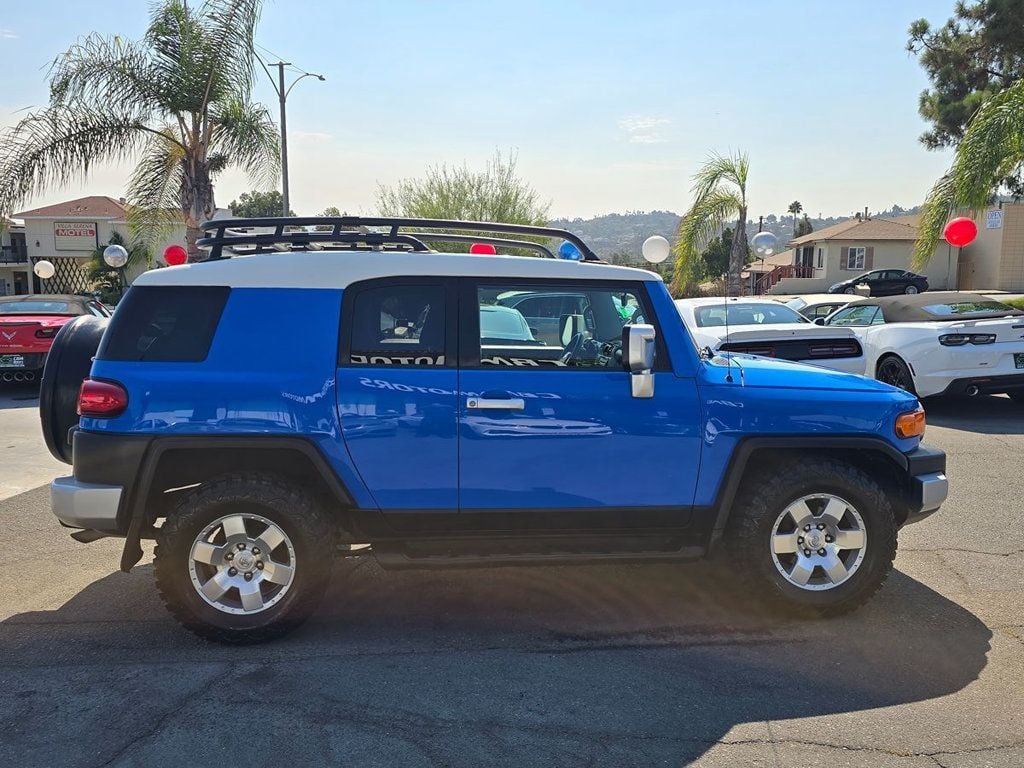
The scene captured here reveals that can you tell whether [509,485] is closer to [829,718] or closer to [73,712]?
[829,718]

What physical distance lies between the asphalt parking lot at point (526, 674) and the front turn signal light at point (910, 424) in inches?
36.6

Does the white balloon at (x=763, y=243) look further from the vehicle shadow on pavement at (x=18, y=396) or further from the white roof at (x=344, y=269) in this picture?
the white roof at (x=344, y=269)

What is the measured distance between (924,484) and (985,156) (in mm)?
11171

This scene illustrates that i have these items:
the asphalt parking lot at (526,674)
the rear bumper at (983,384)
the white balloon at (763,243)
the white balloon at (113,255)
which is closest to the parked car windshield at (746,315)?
the rear bumper at (983,384)

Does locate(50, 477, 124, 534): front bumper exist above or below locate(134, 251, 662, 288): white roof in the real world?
below

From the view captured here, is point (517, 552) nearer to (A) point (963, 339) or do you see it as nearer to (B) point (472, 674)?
(B) point (472, 674)

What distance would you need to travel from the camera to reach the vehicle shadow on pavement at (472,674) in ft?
10.9

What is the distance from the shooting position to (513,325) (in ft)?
14.8

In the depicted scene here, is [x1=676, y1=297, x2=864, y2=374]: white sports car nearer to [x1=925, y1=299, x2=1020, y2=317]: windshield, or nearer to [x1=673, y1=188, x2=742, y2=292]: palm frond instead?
[x1=925, y1=299, x2=1020, y2=317]: windshield

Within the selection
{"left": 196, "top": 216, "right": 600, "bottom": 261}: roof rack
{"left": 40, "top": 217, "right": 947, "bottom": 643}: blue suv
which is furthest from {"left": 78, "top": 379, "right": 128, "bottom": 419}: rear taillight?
{"left": 196, "top": 216, "right": 600, "bottom": 261}: roof rack

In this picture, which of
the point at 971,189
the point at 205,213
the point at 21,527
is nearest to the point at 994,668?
the point at 21,527

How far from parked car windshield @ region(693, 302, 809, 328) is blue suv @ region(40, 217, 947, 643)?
21.2 feet

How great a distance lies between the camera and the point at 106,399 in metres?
4.14

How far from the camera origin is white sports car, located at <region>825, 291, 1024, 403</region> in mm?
9773
